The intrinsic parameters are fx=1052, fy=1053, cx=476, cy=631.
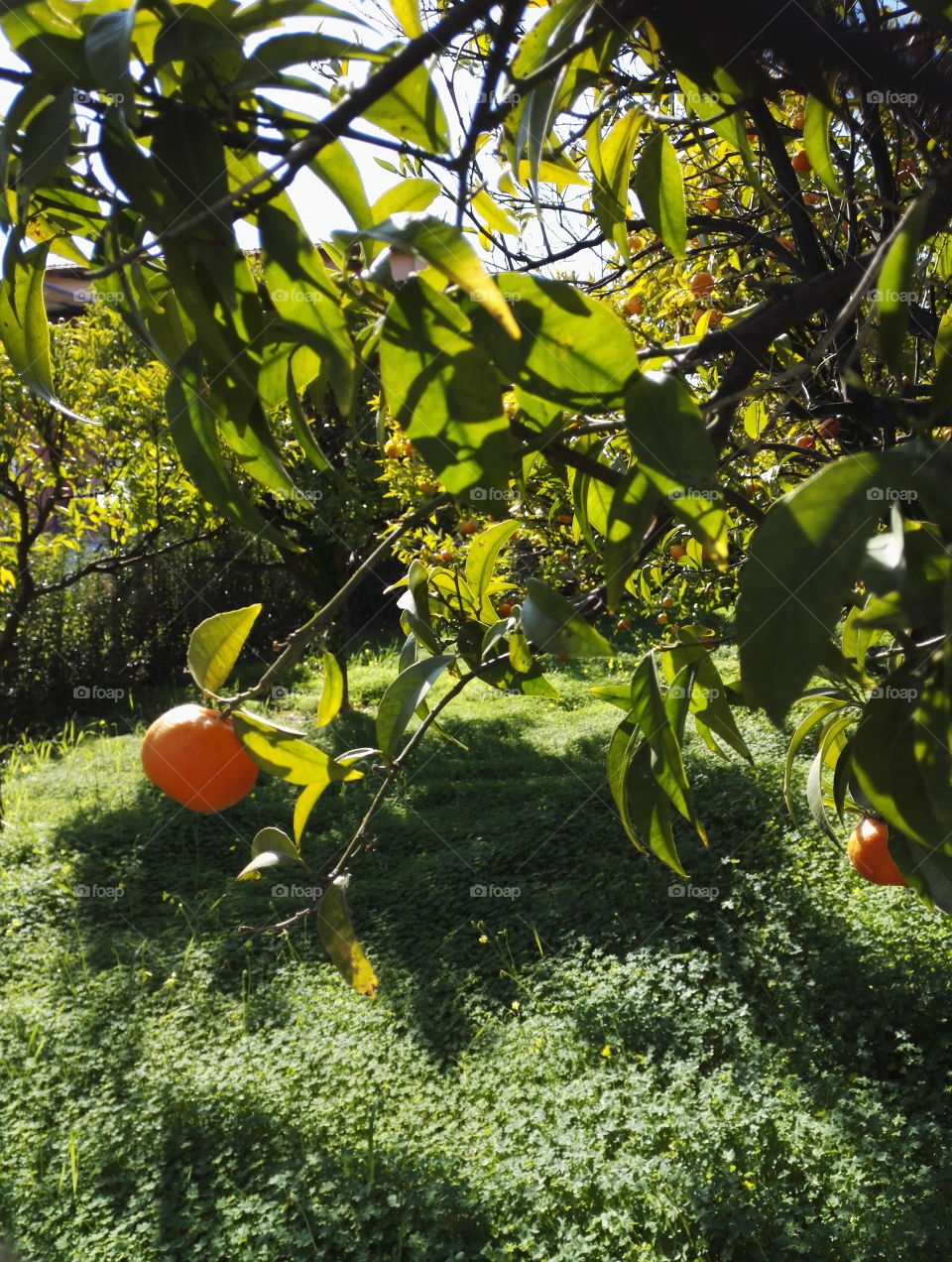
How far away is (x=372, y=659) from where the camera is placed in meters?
6.81

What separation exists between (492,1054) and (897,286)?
7.95ft

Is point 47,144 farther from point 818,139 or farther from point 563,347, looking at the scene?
point 818,139

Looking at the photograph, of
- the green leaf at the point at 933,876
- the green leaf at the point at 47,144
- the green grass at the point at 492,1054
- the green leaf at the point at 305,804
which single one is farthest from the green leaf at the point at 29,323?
the green grass at the point at 492,1054

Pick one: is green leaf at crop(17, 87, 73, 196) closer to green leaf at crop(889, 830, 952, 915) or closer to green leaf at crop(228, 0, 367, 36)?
green leaf at crop(228, 0, 367, 36)

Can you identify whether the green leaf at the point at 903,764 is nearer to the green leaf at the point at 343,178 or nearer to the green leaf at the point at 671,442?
the green leaf at the point at 671,442

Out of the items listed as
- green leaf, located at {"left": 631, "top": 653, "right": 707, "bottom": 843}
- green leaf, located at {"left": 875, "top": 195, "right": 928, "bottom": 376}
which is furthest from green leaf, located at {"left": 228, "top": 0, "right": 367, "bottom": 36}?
green leaf, located at {"left": 631, "top": 653, "right": 707, "bottom": 843}

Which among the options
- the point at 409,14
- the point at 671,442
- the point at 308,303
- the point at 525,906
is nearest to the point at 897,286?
the point at 671,442

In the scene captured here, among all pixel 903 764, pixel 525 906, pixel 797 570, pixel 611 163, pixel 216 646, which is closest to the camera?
pixel 797 570

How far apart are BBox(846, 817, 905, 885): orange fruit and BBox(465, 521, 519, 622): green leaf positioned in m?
0.38

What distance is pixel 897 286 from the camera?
0.37 metres

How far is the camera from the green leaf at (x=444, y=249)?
343mm

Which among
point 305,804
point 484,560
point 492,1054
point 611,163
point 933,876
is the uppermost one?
point 611,163

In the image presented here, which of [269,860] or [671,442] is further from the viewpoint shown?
[269,860]

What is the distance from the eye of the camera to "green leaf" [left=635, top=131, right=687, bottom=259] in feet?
2.05
